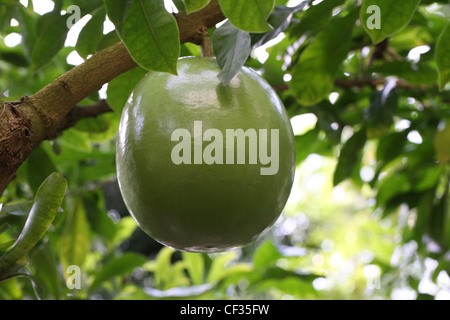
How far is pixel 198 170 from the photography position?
0.55 metres

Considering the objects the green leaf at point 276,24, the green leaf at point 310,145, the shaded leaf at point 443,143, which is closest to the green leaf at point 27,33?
the green leaf at point 276,24

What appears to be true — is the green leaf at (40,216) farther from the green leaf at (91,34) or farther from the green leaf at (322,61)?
the green leaf at (322,61)

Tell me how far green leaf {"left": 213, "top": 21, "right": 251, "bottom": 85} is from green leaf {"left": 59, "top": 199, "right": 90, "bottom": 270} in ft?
2.67

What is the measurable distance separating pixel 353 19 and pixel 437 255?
2.63 feet

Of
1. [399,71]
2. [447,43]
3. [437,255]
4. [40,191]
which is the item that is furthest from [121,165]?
[437,255]

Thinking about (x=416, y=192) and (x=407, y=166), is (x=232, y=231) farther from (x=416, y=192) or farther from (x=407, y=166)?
(x=416, y=192)

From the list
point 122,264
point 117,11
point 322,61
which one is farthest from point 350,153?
point 117,11

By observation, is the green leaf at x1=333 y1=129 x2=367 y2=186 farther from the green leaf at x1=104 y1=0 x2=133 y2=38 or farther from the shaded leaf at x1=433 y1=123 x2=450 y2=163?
the green leaf at x1=104 y1=0 x2=133 y2=38

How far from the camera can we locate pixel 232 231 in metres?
0.58

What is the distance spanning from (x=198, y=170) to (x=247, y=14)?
0.59 ft

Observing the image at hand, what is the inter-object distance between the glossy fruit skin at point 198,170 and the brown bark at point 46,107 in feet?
0.19

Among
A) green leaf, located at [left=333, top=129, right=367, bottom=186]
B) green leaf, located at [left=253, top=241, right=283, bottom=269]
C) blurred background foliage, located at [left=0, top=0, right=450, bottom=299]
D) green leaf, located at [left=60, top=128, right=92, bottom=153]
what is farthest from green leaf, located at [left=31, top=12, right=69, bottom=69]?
green leaf, located at [left=253, top=241, right=283, bottom=269]

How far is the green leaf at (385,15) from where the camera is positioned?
617 mm

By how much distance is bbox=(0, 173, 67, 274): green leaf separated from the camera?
1.70 feet
